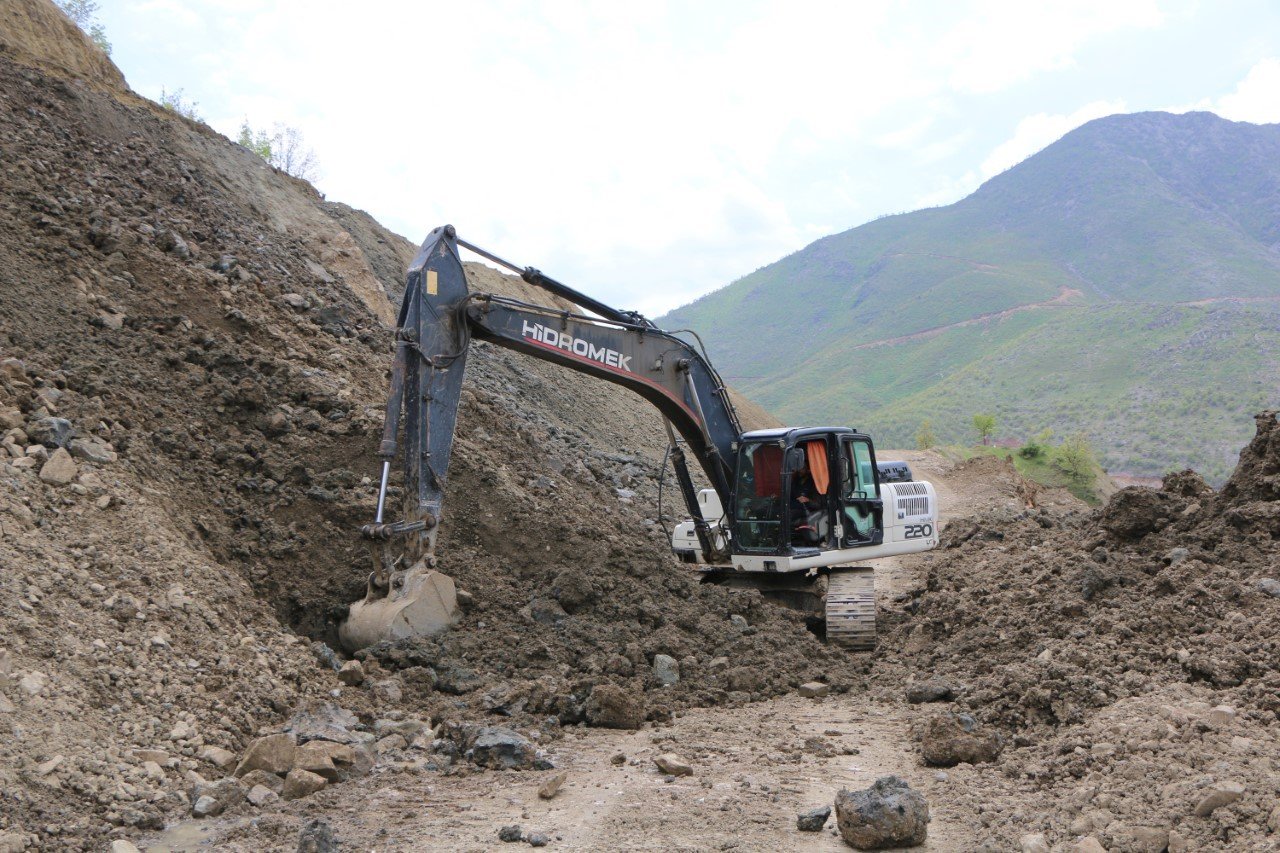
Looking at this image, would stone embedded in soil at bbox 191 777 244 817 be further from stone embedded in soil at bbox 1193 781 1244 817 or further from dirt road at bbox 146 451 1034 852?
stone embedded in soil at bbox 1193 781 1244 817

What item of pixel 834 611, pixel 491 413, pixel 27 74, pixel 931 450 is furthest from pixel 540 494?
pixel 931 450

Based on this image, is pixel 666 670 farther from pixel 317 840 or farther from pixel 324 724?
Answer: pixel 317 840

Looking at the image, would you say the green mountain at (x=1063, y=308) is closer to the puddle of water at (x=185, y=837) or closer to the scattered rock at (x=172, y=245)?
the scattered rock at (x=172, y=245)

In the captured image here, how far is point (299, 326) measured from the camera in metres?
11.8

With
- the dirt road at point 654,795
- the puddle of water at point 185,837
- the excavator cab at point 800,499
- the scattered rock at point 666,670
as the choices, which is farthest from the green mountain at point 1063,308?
the puddle of water at point 185,837

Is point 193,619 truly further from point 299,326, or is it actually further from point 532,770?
point 299,326

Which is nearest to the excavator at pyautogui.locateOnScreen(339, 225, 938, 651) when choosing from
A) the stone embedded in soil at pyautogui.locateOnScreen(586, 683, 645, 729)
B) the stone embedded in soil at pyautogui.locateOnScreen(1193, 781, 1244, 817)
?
the stone embedded in soil at pyautogui.locateOnScreen(586, 683, 645, 729)

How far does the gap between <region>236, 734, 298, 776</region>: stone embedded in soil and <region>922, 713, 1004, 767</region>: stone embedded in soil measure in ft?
11.7

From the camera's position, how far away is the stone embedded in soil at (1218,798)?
4305 mm

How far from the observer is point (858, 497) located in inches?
402

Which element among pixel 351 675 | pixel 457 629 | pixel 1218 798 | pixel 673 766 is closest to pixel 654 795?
pixel 673 766

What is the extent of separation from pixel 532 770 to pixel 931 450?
30.6 meters

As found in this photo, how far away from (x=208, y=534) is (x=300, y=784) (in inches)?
133

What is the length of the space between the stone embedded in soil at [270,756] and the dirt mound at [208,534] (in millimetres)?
203
